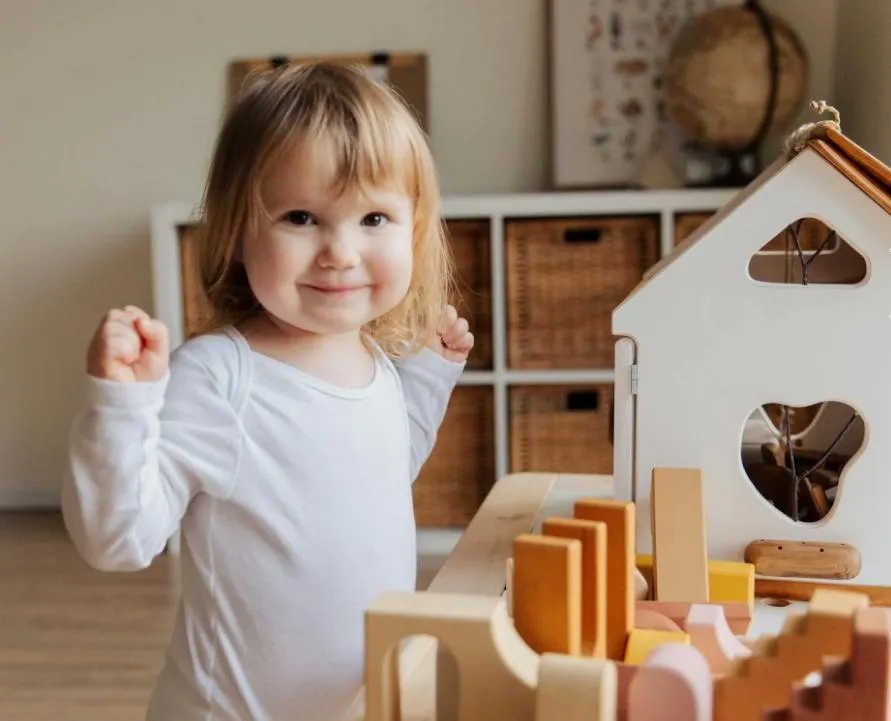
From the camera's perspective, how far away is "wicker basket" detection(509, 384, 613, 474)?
220 cm

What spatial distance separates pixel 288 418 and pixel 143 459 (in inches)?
5.2

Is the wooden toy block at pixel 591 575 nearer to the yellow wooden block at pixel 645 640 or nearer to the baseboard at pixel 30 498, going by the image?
the yellow wooden block at pixel 645 640

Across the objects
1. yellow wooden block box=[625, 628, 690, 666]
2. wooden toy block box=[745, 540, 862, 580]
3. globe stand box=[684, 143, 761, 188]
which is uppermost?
globe stand box=[684, 143, 761, 188]

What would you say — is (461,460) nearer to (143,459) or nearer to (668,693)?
(143,459)

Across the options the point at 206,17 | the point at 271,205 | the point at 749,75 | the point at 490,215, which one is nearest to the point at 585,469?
the point at 490,215

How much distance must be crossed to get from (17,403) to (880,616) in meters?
2.70

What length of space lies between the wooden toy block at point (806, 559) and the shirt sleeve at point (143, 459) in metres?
0.40

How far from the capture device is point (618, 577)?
55 centimetres

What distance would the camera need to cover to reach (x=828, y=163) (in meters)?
0.73

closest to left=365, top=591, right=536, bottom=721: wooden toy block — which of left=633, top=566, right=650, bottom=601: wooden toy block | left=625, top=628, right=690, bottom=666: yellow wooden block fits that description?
left=625, top=628, right=690, bottom=666: yellow wooden block

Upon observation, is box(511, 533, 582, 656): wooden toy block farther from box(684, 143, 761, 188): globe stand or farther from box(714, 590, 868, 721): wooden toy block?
box(684, 143, 761, 188): globe stand

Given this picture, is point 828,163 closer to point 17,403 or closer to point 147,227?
point 147,227

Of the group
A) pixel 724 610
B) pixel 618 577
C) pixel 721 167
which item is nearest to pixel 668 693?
pixel 618 577

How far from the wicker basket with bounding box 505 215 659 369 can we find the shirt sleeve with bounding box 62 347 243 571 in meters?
1.57
